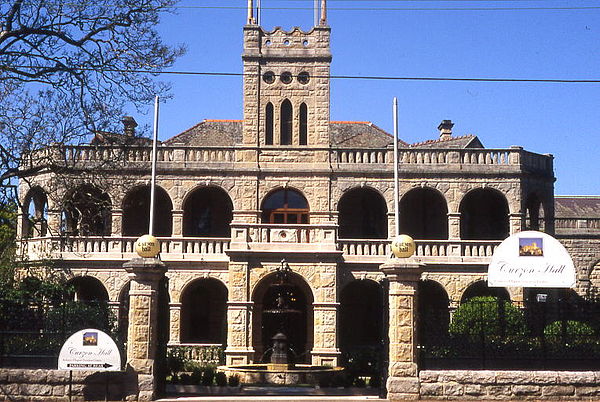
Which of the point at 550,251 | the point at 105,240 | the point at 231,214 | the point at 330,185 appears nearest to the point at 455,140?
the point at 330,185

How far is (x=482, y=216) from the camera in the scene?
36.2 m

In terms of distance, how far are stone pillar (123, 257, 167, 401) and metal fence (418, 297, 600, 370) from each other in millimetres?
5511

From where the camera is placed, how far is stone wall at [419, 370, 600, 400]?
1617 centimetres

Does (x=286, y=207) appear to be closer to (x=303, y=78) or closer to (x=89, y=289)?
(x=303, y=78)

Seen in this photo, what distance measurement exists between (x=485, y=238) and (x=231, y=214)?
11.4 meters

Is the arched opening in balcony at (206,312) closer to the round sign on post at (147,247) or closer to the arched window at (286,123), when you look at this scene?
the arched window at (286,123)

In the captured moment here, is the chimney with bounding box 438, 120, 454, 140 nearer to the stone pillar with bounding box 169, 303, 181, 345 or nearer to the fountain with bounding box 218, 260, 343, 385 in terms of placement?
the stone pillar with bounding box 169, 303, 181, 345

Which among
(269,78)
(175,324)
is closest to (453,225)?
(269,78)

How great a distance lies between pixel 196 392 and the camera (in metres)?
19.8

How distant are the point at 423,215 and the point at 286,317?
856 centimetres

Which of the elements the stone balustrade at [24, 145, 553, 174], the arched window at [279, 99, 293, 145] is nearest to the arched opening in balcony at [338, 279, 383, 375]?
the stone balustrade at [24, 145, 553, 174]

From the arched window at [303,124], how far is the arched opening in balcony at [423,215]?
207 inches

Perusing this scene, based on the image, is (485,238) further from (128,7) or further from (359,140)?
(128,7)

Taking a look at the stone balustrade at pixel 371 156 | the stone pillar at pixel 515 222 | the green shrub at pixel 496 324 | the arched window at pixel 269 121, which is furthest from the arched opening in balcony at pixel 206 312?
the green shrub at pixel 496 324
